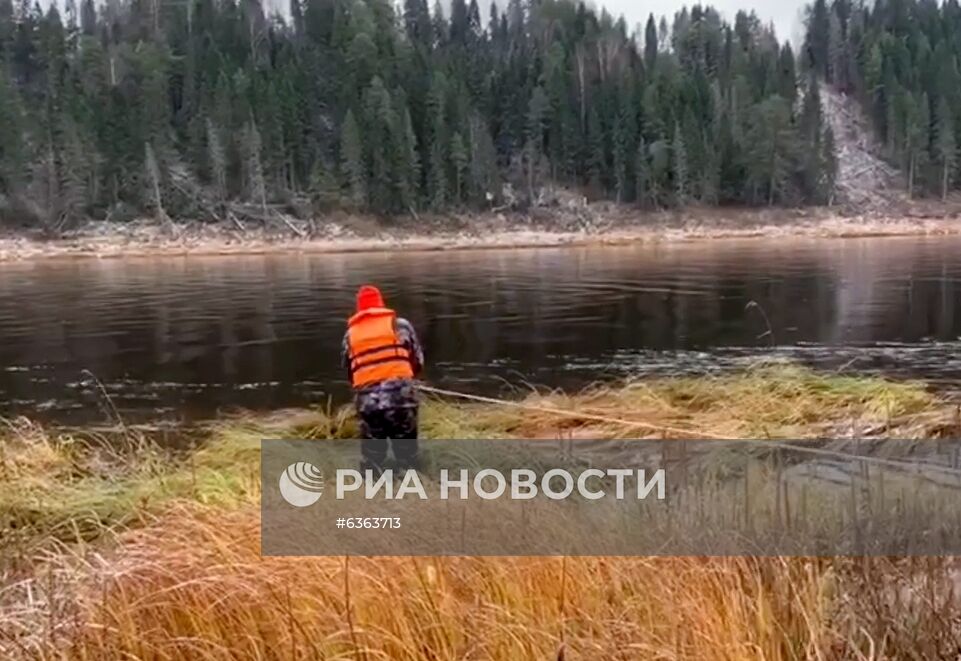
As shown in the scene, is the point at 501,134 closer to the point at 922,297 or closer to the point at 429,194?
the point at 429,194

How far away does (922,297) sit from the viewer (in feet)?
81.8

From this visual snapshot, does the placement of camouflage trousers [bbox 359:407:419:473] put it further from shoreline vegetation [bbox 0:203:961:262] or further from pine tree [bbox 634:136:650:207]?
pine tree [bbox 634:136:650:207]

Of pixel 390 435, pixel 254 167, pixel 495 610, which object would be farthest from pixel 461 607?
pixel 254 167

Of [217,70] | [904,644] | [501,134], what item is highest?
[217,70]

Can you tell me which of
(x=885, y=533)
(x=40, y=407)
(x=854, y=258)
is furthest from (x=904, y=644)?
(x=854, y=258)

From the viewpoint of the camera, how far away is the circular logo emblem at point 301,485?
5.02 m

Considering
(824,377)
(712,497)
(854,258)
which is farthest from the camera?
(854,258)

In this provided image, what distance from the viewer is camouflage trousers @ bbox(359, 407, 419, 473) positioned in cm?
789

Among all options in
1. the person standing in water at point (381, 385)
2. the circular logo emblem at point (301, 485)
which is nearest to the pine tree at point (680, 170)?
the person standing in water at point (381, 385)

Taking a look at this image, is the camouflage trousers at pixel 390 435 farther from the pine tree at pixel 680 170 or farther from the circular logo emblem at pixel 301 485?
the pine tree at pixel 680 170

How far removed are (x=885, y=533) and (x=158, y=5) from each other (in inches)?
4623

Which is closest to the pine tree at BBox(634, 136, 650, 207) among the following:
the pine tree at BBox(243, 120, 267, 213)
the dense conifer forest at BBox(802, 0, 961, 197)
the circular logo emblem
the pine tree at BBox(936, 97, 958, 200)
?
the dense conifer forest at BBox(802, 0, 961, 197)

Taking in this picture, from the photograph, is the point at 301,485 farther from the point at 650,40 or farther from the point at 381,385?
the point at 650,40

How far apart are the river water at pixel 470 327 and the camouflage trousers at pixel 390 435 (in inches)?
99.5
